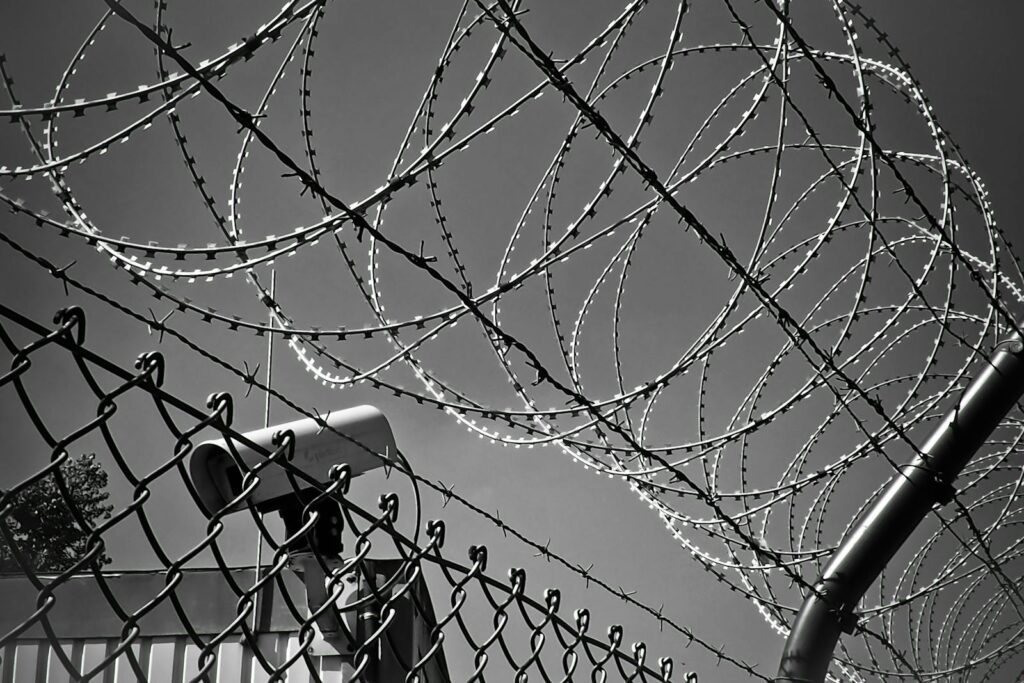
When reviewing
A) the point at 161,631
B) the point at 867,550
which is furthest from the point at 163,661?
the point at 867,550

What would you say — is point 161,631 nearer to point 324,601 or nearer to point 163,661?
point 163,661

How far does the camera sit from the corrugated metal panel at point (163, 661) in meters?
3.60

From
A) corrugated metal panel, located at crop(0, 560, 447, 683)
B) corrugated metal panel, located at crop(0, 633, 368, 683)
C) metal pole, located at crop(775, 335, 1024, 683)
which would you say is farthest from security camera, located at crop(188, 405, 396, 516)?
metal pole, located at crop(775, 335, 1024, 683)

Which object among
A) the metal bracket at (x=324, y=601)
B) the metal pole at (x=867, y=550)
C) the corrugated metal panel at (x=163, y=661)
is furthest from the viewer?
the metal pole at (x=867, y=550)

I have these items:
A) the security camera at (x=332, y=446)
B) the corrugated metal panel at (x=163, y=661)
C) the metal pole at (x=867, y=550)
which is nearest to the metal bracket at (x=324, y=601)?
the corrugated metal panel at (x=163, y=661)

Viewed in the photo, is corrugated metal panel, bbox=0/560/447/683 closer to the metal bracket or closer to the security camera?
the metal bracket

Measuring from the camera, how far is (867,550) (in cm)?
428

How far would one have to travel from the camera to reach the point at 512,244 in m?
4.70

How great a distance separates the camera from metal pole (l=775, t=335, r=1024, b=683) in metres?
4.26

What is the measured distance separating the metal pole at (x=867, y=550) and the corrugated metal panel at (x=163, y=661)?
178cm

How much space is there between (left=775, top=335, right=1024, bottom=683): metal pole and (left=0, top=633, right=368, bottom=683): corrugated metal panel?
70.2 inches

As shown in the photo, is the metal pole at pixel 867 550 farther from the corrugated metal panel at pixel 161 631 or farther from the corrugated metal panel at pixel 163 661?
the corrugated metal panel at pixel 163 661

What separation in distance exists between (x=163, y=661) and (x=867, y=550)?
2685mm

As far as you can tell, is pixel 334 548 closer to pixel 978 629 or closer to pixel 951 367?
pixel 978 629
